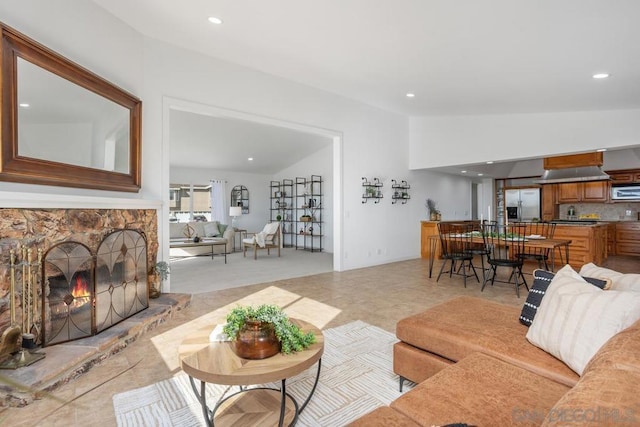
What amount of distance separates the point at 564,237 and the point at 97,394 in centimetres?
736

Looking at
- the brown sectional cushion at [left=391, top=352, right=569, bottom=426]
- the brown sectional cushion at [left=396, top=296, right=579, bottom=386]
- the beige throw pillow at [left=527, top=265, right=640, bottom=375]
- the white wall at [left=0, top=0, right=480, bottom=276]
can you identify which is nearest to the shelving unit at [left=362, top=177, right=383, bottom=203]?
the white wall at [left=0, top=0, right=480, bottom=276]

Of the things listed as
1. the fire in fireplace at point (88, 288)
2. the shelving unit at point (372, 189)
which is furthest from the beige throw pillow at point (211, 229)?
the fire in fireplace at point (88, 288)

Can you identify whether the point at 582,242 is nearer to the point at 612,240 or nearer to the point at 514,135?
the point at 514,135

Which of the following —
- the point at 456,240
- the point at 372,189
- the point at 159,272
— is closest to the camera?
the point at 159,272

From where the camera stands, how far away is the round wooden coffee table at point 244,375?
157cm

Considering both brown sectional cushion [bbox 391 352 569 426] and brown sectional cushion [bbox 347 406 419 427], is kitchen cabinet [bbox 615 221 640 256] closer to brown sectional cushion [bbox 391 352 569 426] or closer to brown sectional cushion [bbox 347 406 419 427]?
brown sectional cushion [bbox 391 352 569 426]

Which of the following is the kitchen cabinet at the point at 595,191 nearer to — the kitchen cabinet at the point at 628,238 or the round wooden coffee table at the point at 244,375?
the kitchen cabinet at the point at 628,238

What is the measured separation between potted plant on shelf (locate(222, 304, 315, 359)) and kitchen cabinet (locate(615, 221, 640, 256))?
917 centimetres

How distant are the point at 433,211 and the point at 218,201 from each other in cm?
625

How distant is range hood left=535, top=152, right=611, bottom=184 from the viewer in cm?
623

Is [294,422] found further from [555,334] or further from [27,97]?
[27,97]

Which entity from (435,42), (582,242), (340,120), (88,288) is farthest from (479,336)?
(582,242)

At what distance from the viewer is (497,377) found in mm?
1498

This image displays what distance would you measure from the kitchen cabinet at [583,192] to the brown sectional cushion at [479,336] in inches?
309
